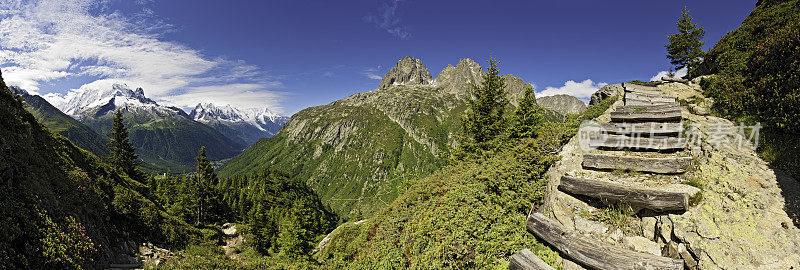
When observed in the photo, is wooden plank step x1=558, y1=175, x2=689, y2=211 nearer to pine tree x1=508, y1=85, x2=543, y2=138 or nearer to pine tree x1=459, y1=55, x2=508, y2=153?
pine tree x1=508, y1=85, x2=543, y2=138

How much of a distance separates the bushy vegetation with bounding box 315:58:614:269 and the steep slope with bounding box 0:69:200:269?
34.9 ft

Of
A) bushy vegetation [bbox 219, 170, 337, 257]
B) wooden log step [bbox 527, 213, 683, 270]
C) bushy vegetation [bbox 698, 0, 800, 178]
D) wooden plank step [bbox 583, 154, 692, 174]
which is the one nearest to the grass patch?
wooden log step [bbox 527, 213, 683, 270]

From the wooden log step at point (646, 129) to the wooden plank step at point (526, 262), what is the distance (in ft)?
30.2

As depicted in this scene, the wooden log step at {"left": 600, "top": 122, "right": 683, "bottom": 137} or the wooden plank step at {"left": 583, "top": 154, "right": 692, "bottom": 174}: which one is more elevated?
the wooden log step at {"left": 600, "top": 122, "right": 683, "bottom": 137}

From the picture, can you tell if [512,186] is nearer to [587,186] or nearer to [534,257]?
[587,186]

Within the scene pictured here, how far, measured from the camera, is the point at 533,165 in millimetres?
11141

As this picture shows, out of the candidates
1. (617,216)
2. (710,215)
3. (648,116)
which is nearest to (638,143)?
(648,116)

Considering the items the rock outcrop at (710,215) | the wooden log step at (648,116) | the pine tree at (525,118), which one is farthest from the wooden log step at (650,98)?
the rock outcrop at (710,215)

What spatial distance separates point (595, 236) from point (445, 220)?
4619mm

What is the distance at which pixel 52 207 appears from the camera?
9.75 meters

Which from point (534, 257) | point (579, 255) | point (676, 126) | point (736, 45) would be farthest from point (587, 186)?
point (736, 45)

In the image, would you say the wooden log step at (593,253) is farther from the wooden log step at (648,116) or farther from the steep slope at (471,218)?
the wooden log step at (648,116)

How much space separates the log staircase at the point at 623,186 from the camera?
6039 mm

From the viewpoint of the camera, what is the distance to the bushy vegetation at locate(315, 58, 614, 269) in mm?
7941
